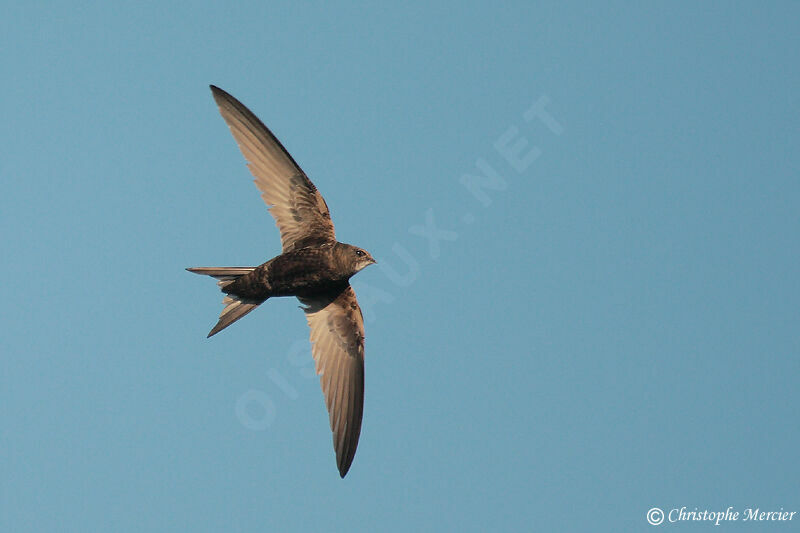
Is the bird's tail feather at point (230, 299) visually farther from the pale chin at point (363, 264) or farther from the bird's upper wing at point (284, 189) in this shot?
the pale chin at point (363, 264)

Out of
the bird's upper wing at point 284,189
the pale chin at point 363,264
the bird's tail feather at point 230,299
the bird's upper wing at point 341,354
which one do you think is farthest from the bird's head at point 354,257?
the bird's tail feather at point 230,299

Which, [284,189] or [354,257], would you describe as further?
[284,189]

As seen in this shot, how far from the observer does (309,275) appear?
392 inches

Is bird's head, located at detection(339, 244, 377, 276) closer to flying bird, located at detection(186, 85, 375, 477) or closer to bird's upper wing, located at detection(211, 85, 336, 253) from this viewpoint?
flying bird, located at detection(186, 85, 375, 477)

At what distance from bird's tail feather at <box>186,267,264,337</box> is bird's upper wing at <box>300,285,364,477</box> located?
94 cm

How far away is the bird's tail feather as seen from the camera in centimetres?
982

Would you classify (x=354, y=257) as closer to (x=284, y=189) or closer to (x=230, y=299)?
(x=284, y=189)

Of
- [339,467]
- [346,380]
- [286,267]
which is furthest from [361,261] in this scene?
[339,467]

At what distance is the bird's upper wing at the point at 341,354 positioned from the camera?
1041 centimetres

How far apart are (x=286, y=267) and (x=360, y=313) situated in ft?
3.97

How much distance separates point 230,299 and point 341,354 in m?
1.48

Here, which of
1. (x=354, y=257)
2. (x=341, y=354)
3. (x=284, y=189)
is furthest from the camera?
(x=341, y=354)

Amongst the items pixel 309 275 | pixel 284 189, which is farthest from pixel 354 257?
pixel 284 189

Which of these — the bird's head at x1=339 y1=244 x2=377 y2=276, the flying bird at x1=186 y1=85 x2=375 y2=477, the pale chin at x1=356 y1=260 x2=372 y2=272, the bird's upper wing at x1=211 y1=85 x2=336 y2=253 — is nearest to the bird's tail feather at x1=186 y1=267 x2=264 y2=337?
the flying bird at x1=186 y1=85 x2=375 y2=477
